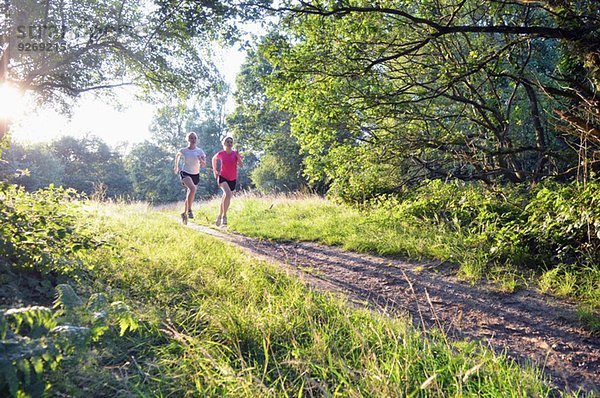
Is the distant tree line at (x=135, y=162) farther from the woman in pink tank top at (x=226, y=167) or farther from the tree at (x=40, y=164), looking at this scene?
the woman in pink tank top at (x=226, y=167)

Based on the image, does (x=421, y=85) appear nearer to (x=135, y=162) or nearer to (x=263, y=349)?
(x=263, y=349)

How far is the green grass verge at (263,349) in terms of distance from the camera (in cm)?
182

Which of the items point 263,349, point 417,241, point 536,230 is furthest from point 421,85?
point 263,349

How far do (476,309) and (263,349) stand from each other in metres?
2.06

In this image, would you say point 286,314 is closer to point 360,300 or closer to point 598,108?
point 360,300

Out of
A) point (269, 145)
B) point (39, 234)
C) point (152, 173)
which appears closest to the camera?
point (39, 234)

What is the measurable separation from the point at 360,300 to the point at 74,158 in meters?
46.6

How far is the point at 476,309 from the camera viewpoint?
3236mm

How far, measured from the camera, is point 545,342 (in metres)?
2.61

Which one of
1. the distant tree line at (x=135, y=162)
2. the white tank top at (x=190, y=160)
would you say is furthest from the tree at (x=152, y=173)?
the white tank top at (x=190, y=160)

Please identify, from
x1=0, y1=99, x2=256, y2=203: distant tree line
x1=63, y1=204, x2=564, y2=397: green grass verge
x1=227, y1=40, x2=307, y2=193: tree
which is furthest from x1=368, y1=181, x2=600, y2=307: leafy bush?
x1=0, y1=99, x2=256, y2=203: distant tree line

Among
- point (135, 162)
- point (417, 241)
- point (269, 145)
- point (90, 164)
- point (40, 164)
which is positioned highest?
point (269, 145)

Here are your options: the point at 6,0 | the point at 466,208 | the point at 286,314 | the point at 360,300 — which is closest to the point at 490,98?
the point at 466,208

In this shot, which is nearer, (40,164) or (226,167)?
(226,167)
